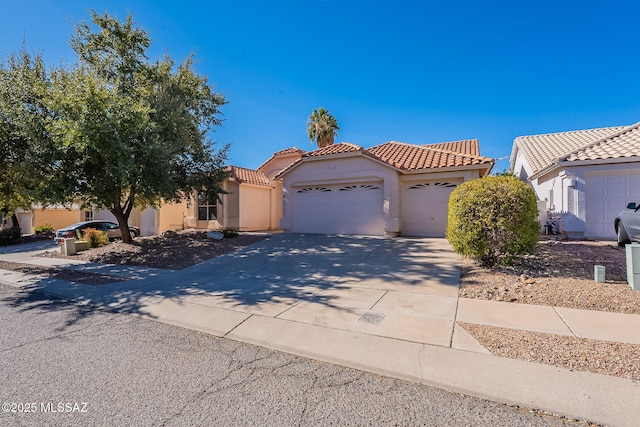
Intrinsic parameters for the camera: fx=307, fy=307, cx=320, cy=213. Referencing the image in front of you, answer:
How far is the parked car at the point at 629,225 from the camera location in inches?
345

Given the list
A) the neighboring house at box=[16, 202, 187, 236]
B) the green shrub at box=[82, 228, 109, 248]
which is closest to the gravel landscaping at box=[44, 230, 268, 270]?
the green shrub at box=[82, 228, 109, 248]

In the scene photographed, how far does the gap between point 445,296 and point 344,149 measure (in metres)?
10.8

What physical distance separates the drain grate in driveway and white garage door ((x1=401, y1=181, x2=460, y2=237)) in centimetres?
978

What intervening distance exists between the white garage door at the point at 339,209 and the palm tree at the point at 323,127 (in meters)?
12.2

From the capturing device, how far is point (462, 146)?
19.6 m

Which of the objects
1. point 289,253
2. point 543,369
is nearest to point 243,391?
point 543,369

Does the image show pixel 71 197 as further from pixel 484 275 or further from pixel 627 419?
pixel 627 419

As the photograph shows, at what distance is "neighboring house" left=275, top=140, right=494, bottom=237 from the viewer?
13773 millimetres

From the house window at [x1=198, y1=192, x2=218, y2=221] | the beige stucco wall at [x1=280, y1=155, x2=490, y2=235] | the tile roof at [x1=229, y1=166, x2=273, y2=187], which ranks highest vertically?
the tile roof at [x1=229, y1=166, x2=273, y2=187]

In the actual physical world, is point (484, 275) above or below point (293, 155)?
below

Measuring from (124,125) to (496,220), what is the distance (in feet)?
35.6

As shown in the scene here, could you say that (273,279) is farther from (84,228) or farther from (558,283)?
(84,228)

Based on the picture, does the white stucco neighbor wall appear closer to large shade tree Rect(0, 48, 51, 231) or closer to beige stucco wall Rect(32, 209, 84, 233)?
large shade tree Rect(0, 48, 51, 231)

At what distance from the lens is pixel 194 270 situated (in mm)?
8977
